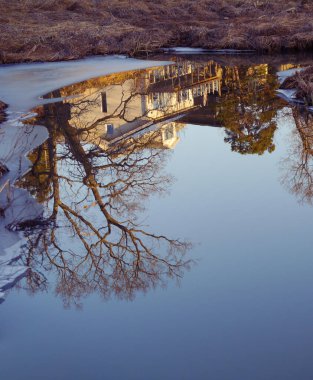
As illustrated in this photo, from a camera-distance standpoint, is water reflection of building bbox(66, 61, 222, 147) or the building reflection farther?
water reflection of building bbox(66, 61, 222, 147)

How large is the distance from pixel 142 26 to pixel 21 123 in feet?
58.4

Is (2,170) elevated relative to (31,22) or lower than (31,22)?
lower

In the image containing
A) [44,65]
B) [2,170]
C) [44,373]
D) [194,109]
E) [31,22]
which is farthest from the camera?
[31,22]

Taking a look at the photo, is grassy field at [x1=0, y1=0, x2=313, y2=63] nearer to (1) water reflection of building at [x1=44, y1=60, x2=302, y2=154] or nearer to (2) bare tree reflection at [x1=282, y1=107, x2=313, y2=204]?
(1) water reflection of building at [x1=44, y1=60, x2=302, y2=154]

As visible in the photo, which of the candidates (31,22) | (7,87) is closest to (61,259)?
(7,87)

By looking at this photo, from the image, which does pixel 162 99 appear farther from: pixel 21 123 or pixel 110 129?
pixel 21 123

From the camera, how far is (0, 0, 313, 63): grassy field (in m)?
26.9

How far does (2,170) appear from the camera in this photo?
1148cm

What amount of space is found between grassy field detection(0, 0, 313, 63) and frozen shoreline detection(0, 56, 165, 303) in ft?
5.10

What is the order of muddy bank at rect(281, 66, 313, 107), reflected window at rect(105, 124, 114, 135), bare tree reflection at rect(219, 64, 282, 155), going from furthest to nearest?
1. muddy bank at rect(281, 66, 313, 107)
2. reflected window at rect(105, 124, 114, 135)
3. bare tree reflection at rect(219, 64, 282, 155)

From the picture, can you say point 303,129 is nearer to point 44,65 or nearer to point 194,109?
point 194,109

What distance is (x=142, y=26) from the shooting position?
32.1 metres

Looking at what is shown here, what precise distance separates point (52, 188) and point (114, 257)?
3.08 meters

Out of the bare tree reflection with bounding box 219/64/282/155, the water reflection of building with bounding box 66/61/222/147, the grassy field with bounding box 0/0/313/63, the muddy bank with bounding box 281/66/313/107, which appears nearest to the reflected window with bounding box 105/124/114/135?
the water reflection of building with bounding box 66/61/222/147
